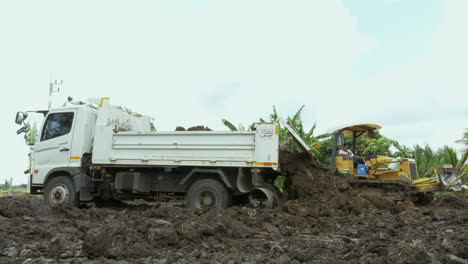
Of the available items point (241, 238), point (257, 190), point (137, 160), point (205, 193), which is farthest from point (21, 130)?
point (241, 238)

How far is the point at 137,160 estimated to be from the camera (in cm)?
1002

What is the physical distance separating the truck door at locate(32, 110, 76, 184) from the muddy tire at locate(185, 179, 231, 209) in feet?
12.1

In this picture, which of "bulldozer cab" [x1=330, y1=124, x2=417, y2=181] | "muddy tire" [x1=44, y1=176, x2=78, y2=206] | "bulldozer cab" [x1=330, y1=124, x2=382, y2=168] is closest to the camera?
"muddy tire" [x1=44, y1=176, x2=78, y2=206]

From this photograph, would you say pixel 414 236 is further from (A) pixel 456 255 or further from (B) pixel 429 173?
(B) pixel 429 173

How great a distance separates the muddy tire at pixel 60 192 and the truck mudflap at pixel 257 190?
15.0 ft

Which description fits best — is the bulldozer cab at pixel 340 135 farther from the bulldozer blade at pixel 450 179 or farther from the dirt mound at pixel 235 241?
the dirt mound at pixel 235 241

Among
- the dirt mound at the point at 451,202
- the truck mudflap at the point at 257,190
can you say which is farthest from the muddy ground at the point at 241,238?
the dirt mound at the point at 451,202

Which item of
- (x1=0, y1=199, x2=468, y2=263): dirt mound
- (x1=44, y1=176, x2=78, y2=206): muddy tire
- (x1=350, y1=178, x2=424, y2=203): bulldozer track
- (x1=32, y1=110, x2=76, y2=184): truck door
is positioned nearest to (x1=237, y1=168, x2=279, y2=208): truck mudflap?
(x1=0, y1=199, x2=468, y2=263): dirt mound

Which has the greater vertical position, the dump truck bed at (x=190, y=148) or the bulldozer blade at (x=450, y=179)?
the dump truck bed at (x=190, y=148)

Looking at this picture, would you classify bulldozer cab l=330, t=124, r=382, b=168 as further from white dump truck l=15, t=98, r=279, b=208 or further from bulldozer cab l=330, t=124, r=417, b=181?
white dump truck l=15, t=98, r=279, b=208

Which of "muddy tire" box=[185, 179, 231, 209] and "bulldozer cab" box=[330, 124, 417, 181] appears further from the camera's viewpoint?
"bulldozer cab" box=[330, 124, 417, 181]

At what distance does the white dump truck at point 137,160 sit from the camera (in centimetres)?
919

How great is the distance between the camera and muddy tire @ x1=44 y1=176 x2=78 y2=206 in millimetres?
10453

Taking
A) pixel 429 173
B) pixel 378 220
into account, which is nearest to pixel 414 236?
pixel 378 220
